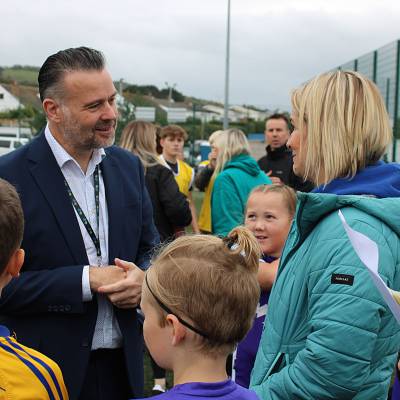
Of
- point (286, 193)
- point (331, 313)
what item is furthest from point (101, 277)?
point (286, 193)

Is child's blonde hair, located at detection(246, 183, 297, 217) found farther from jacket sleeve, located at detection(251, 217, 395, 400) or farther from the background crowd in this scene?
jacket sleeve, located at detection(251, 217, 395, 400)

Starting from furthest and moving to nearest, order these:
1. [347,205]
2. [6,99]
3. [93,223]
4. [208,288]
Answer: [6,99], [93,223], [347,205], [208,288]

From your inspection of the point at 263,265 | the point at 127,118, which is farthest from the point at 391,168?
the point at 127,118

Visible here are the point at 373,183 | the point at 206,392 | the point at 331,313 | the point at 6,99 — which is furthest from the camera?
the point at 6,99

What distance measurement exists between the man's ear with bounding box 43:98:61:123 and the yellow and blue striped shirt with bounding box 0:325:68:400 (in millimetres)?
1171

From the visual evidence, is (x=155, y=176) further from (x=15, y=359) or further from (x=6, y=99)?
(x=6, y=99)

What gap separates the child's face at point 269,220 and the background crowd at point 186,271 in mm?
16

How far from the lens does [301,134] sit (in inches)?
85.7

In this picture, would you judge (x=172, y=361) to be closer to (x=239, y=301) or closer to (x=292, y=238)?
(x=239, y=301)

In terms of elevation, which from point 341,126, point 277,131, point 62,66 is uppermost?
point 62,66

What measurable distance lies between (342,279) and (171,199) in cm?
389

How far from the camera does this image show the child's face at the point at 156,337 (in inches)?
68.0

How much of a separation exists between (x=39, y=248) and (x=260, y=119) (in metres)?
48.2

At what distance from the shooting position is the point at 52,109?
273 cm
